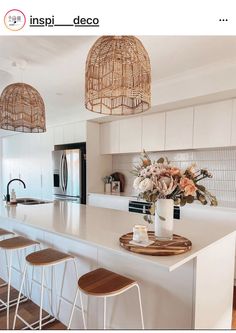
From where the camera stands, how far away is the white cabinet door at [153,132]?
332 cm

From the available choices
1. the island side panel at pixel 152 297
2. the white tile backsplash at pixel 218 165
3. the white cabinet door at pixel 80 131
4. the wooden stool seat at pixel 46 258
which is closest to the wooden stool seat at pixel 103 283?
the island side panel at pixel 152 297

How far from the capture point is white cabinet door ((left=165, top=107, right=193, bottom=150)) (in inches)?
119

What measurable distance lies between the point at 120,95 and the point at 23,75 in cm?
180

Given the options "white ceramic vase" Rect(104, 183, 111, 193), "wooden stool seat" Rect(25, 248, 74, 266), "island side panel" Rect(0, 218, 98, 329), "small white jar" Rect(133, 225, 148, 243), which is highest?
"small white jar" Rect(133, 225, 148, 243)

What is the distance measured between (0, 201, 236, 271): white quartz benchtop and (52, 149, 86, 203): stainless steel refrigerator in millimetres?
1466

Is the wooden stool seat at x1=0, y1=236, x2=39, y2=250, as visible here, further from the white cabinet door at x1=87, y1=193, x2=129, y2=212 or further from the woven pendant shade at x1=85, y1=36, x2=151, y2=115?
the white cabinet door at x1=87, y1=193, x2=129, y2=212

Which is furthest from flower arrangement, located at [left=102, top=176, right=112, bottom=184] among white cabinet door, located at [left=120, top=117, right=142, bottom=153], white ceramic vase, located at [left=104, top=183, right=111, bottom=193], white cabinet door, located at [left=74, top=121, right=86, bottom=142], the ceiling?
the ceiling

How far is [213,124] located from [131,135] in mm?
1287

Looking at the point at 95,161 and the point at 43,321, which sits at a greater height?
the point at 95,161

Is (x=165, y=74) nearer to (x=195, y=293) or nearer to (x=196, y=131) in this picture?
(x=196, y=131)

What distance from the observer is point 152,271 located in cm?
142

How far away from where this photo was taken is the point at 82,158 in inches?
155

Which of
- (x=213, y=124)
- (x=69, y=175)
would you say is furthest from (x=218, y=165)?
(x=69, y=175)
